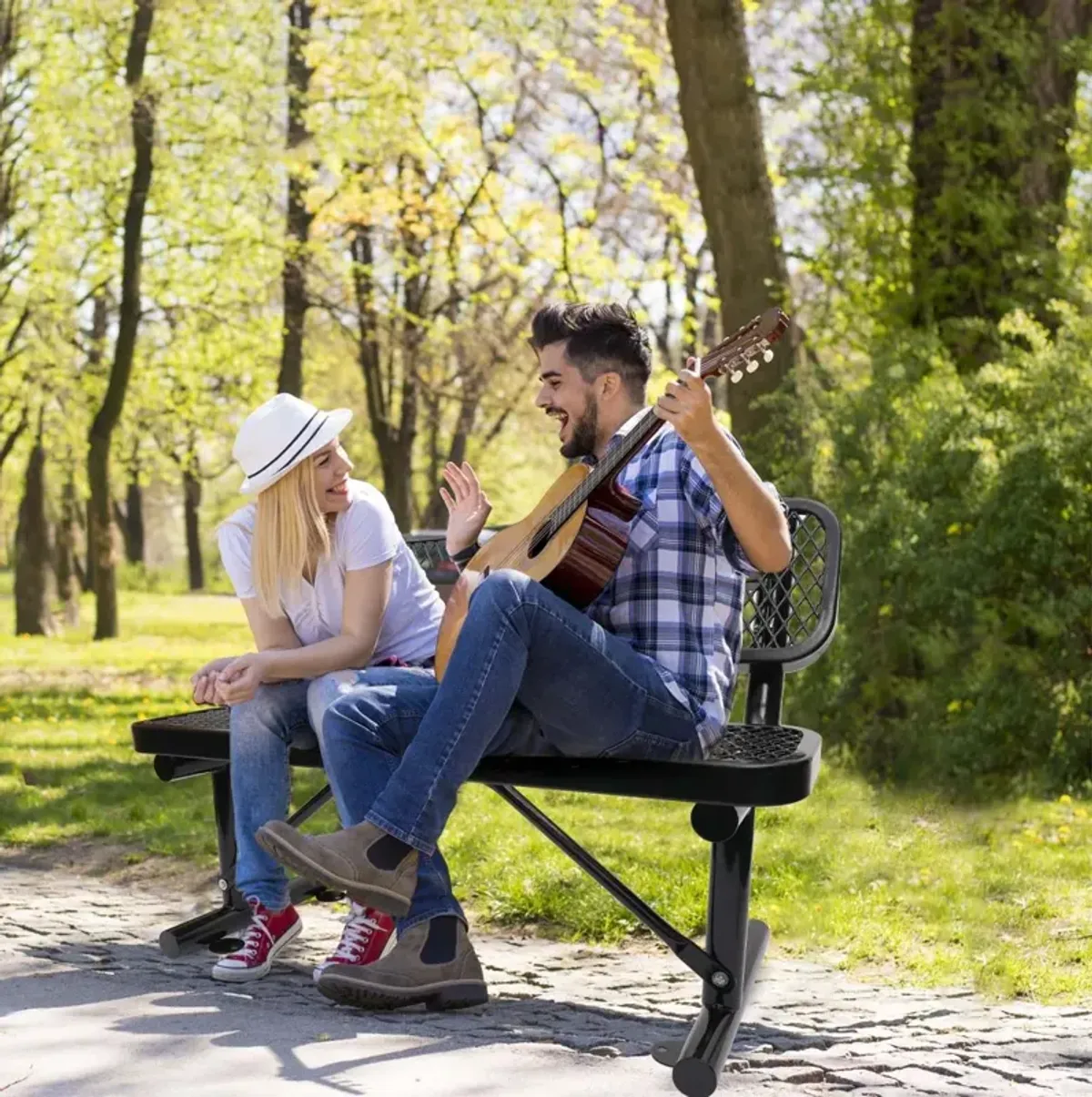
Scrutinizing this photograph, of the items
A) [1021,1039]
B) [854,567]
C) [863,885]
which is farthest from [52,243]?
[1021,1039]

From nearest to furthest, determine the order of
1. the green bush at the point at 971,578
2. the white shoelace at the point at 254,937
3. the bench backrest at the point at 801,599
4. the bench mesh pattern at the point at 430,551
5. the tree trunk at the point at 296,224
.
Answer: the white shoelace at the point at 254,937
the bench backrest at the point at 801,599
the bench mesh pattern at the point at 430,551
the green bush at the point at 971,578
the tree trunk at the point at 296,224

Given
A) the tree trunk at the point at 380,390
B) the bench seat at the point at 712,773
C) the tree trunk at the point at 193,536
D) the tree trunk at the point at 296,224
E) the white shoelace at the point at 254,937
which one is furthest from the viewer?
the tree trunk at the point at 193,536

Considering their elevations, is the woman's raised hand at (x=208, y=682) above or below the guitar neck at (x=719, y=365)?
below

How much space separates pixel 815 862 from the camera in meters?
5.84

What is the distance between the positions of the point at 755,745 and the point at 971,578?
3.38 meters

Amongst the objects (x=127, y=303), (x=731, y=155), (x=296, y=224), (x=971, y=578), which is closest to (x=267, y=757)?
(x=971, y=578)

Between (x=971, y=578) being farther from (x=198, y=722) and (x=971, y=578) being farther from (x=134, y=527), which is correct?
(x=134, y=527)

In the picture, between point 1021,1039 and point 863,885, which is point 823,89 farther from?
point 1021,1039

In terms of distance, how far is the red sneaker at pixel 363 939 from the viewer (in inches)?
163

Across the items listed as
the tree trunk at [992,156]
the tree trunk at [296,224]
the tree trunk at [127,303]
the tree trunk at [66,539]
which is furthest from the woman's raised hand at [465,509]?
the tree trunk at [66,539]

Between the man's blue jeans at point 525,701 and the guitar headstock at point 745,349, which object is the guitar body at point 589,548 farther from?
the guitar headstock at point 745,349

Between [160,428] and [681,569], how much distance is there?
95.9 ft

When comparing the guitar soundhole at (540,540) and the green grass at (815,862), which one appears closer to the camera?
the guitar soundhole at (540,540)

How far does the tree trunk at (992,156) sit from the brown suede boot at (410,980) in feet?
17.0
